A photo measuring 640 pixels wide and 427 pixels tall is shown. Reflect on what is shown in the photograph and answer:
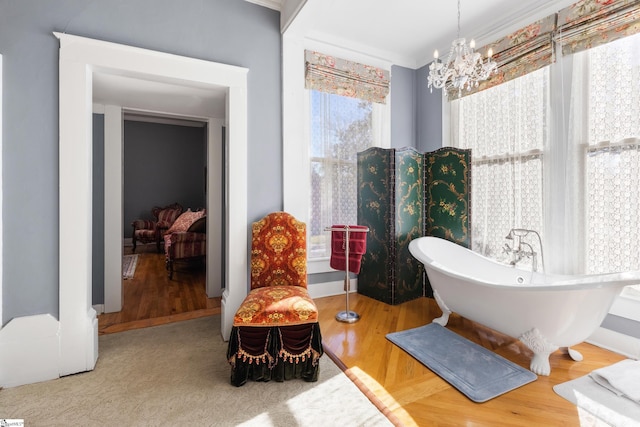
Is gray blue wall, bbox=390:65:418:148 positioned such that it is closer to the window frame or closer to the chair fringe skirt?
the window frame

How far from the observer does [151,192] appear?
737 centimetres

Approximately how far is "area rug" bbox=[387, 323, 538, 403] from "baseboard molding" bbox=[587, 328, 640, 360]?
92cm

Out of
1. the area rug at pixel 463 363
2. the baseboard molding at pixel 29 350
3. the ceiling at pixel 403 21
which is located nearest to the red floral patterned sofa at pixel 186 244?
the baseboard molding at pixel 29 350

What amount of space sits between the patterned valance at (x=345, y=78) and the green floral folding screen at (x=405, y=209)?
776mm

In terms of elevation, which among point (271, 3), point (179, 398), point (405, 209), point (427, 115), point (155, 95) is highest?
point (271, 3)

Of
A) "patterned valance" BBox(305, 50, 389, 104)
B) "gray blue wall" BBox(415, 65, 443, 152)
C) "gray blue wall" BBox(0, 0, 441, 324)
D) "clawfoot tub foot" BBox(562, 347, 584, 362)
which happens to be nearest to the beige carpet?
"gray blue wall" BBox(0, 0, 441, 324)

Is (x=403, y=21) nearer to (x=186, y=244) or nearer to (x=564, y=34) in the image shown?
(x=564, y=34)

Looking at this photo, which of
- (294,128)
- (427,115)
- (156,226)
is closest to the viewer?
(294,128)

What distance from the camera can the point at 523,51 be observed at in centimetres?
282

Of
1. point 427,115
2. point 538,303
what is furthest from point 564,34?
point 538,303

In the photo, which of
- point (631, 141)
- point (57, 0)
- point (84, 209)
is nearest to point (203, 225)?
point (84, 209)

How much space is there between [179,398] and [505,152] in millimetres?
3468

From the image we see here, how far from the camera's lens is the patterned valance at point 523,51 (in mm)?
2652

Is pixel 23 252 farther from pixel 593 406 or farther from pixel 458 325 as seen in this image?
pixel 593 406
